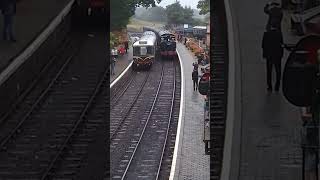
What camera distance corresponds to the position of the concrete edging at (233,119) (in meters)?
6.45

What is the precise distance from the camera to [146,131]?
67.0ft

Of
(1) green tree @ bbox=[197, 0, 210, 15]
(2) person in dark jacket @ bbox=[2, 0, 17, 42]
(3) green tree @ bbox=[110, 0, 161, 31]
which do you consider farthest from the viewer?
(1) green tree @ bbox=[197, 0, 210, 15]

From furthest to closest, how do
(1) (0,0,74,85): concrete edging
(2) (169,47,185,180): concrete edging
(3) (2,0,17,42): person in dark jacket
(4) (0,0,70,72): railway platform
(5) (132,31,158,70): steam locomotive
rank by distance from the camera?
(5) (132,31,158,70): steam locomotive
(2) (169,47,185,180): concrete edging
(4) (0,0,70,72): railway platform
(3) (2,0,17,42): person in dark jacket
(1) (0,0,74,85): concrete edging

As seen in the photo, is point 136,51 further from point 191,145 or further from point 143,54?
point 191,145

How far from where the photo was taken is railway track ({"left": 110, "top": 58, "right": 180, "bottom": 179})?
15.7m

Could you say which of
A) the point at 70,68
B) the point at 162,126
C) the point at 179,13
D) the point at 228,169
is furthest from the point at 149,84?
the point at 179,13

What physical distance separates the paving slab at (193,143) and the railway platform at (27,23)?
4894mm

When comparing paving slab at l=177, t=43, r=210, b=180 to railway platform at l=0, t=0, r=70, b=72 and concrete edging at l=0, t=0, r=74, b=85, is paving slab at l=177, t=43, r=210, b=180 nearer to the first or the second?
concrete edging at l=0, t=0, r=74, b=85

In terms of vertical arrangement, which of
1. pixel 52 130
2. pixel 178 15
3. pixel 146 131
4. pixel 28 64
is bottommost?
pixel 146 131

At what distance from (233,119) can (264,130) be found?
43cm

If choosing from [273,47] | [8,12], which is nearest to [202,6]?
[8,12]

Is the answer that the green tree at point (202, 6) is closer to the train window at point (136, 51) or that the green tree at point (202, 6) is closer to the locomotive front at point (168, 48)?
the locomotive front at point (168, 48)

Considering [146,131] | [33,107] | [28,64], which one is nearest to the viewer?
[33,107]

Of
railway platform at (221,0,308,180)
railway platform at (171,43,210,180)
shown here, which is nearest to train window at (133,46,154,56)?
railway platform at (171,43,210,180)
